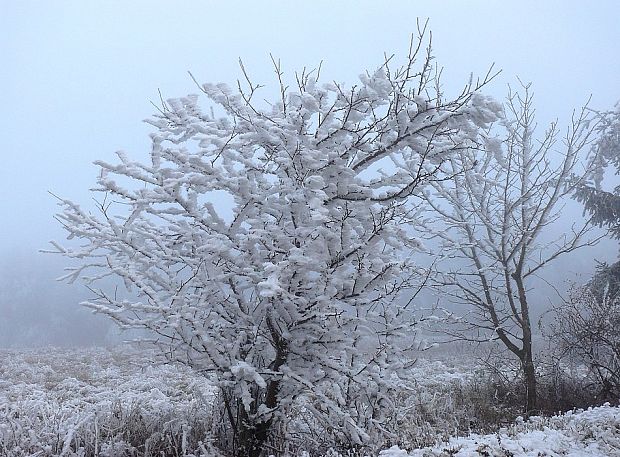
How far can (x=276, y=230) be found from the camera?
13.3ft

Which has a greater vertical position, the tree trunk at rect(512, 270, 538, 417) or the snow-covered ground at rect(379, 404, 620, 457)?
the tree trunk at rect(512, 270, 538, 417)

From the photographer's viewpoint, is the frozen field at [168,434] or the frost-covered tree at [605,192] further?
the frost-covered tree at [605,192]

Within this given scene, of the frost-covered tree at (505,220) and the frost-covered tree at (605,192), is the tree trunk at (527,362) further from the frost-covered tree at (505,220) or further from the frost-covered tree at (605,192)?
the frost-covered tree at (605,192)

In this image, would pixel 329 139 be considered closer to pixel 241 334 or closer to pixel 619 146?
pixel 241 334

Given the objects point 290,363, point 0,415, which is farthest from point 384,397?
point 0,415

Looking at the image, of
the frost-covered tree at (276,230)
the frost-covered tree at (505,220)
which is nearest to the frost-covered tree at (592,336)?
the frost-covered tree at (505,220)

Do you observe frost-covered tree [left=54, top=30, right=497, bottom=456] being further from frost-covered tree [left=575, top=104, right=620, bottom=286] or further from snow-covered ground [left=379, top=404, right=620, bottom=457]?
frost-covered tree [left=575, top=104, right=620, bottom=286]

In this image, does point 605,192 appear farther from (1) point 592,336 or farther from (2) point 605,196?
(1) point 592,336

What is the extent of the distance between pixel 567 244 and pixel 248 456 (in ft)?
23.0

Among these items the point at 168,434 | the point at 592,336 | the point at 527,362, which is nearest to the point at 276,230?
the point at 168,434

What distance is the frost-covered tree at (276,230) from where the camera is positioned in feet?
13.1

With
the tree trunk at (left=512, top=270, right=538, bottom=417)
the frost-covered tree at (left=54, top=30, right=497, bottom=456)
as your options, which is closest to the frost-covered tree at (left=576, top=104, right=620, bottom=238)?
A: the tree trunk at (left=512, top=270, right=538, bottom=417)

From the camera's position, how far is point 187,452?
473cm

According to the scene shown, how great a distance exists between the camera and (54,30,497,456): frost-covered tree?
4.01 meters
